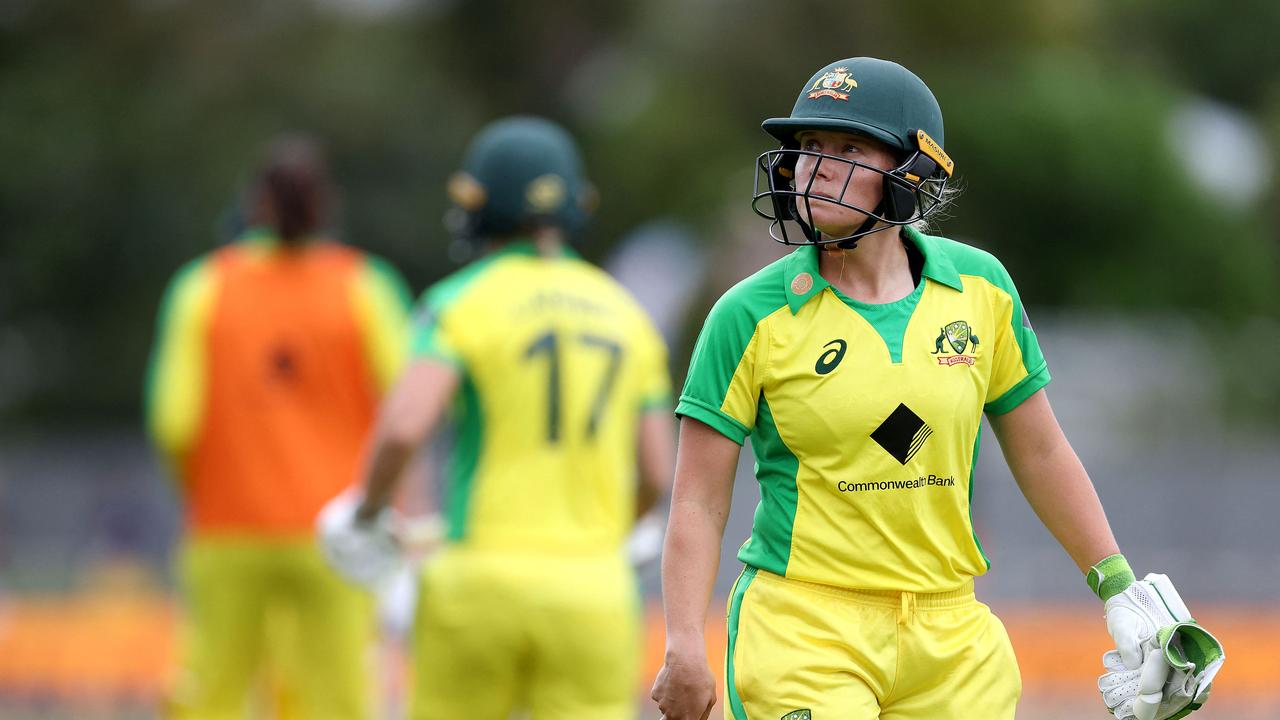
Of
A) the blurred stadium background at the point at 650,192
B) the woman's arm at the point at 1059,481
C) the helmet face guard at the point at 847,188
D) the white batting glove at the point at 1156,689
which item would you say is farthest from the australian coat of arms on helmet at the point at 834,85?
the blurred stadium background at the point at 650,192

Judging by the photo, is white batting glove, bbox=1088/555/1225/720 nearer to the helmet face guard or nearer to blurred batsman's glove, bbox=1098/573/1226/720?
blurred batsman's glove, bbox=1098/573/1226/720

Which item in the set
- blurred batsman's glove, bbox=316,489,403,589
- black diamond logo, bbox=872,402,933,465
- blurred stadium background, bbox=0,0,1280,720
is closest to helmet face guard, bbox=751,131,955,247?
black diamond logo, bbox=872,402,933,465

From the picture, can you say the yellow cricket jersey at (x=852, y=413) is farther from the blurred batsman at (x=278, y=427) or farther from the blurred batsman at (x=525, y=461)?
the blurred batsman at (x=278, y=427)

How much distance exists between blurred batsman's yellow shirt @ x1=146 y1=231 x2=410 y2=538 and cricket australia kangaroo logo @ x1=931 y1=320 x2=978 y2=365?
3.63 metres

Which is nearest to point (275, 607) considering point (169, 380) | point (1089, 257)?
point (169, 380)

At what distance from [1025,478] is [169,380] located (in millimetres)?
4128

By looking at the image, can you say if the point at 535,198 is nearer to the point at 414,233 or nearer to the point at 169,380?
the point at 169,380

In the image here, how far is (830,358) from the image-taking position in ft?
14.1

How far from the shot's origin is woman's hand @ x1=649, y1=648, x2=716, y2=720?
427cm

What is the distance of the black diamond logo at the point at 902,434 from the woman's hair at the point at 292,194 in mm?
3951

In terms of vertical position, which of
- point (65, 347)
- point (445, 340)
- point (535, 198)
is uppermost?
→ point (535, 198)

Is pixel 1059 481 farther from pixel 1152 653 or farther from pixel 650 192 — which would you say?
pixel 650 192

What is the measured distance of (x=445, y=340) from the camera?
604 centimetres

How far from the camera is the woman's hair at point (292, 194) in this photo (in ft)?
25.1
